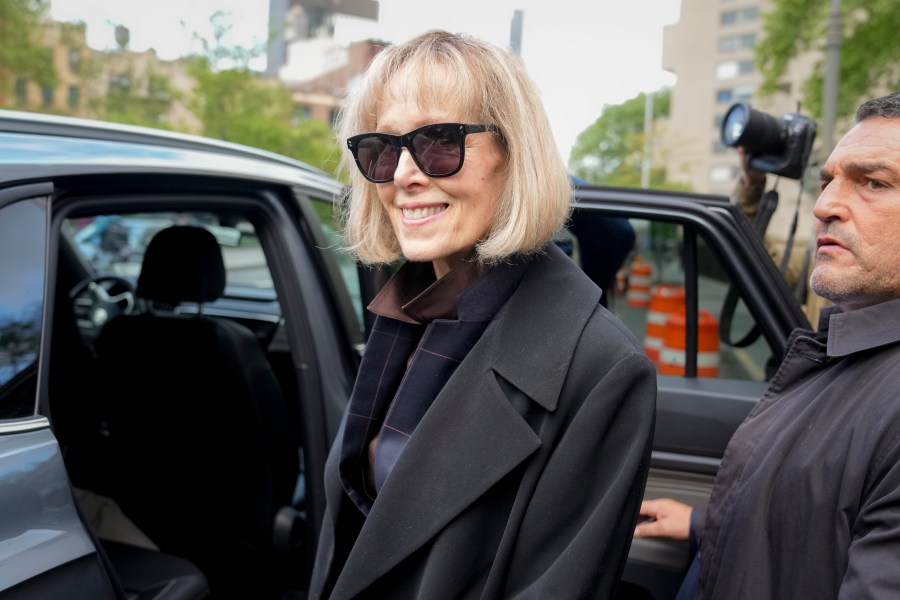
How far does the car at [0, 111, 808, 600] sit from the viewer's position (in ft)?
6.74

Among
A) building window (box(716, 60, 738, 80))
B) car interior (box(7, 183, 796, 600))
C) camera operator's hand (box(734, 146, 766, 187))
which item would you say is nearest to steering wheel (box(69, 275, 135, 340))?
car interior (box(7, 183, 796, 600))

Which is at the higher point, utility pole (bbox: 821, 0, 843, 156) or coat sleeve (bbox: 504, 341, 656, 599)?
utility pole (bbox: 821, 0, 843, 156)

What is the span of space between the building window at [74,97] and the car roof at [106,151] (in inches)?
635

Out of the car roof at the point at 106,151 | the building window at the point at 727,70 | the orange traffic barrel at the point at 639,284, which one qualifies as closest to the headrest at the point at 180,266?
the car roof at the point at 106,151

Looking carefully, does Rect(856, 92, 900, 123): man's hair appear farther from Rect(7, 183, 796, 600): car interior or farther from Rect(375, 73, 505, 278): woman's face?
Rect(7, 183, 796, 600): car interior

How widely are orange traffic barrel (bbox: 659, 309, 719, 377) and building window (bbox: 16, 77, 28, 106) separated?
16.1 meters

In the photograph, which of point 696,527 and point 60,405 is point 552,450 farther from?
point 60,405

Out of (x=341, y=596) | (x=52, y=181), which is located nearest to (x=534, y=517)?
(x=341, y=596)

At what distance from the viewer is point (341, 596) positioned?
1441 mm

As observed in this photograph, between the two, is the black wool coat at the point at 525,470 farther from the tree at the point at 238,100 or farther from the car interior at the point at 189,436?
the tree at the point at 238,100

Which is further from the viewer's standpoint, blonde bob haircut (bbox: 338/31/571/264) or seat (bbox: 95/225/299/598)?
seat (bbox: 95/225/299/598)

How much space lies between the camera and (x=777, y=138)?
8.77 feet

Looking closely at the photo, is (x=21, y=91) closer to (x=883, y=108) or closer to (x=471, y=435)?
(x=471, y=435)

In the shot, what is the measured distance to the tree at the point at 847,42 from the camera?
495 inches
